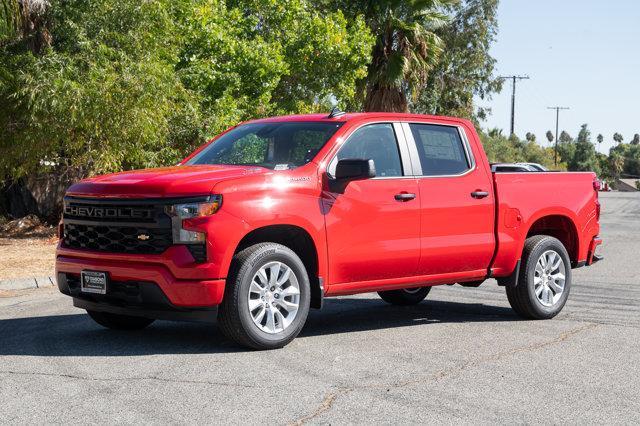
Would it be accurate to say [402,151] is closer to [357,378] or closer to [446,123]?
[446,123]

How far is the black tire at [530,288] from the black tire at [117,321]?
11.9 ft

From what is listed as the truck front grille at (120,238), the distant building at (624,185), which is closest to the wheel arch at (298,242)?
the truck front grille at (120,238)

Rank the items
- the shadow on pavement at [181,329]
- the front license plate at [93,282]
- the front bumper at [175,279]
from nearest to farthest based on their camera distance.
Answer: the front bumper at [175,279]
the front license plate at [93,282]
the shadow on pavement at [181,329]

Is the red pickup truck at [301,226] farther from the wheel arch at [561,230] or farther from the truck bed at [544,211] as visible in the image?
the wheel arch at [561,230]

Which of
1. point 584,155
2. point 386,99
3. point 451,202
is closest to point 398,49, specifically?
point 386,99

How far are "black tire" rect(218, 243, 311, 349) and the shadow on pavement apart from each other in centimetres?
25

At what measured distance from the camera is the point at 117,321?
814cm

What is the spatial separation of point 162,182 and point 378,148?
2097 mm

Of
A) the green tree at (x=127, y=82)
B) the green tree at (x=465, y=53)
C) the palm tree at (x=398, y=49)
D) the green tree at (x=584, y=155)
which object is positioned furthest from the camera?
the green tree at (x=584, y=155)

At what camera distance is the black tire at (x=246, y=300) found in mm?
6918

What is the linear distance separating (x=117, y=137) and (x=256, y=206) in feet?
42.2

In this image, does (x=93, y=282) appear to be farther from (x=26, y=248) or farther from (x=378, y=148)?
(x=26, y=248)

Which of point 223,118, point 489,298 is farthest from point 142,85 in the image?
point 489,298

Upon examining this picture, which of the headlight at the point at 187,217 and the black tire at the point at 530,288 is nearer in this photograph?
the headlight at the point at 187,217
